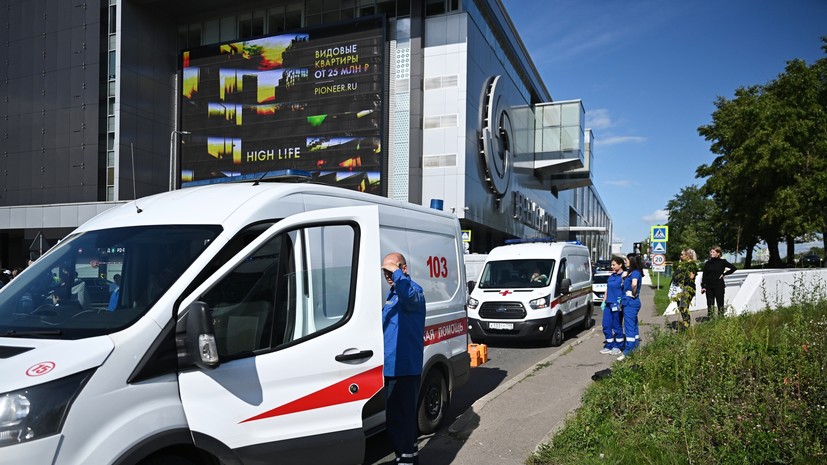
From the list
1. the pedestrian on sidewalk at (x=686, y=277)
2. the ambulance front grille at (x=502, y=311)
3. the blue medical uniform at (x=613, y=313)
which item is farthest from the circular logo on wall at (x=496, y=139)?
the blue medical uniform at (x=613, y=313)

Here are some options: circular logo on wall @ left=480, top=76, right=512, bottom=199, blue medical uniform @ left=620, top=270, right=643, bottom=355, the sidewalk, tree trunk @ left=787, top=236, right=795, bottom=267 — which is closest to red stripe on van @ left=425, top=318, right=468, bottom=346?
the sidewalk

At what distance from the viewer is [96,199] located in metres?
38.0

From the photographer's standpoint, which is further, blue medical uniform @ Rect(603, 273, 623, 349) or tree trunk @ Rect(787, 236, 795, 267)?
tree trunk @ Rect(787, 236, 795, 267)

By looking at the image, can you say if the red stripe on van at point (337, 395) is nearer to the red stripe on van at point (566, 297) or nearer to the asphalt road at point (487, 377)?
the asphalt road at point (487, 377)

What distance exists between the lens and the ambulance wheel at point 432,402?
5.87 metres

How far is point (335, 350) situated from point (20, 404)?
179 cm

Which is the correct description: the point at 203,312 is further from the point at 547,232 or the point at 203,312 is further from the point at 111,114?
the point at 547,232

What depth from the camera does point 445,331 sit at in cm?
632

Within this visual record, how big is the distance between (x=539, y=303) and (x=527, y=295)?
296 millimetres

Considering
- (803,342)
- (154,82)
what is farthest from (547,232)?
(803,342)

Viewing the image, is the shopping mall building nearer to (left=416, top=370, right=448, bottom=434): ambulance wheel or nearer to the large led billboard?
the large led billboard

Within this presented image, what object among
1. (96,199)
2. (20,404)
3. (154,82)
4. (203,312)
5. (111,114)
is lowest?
(20,404)

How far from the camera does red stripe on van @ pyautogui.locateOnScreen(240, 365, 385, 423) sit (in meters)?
3.64

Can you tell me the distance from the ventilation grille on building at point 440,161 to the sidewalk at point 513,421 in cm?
2680
